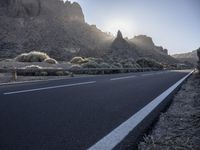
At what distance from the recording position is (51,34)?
→ 92750 millimetres

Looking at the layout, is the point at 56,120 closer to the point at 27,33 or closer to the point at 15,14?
the point at 27,33

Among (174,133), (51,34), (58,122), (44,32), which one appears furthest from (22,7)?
(174,133)

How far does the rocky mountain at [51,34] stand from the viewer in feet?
261

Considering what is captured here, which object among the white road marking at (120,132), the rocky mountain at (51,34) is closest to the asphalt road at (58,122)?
the white road marking at (120,132)

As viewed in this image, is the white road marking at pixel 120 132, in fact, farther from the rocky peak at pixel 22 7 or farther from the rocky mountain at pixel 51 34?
the rocky peak at pixel 22 7

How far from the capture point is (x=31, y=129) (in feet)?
13.0

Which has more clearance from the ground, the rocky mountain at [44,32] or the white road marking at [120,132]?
the rocky mountain at [44,32]

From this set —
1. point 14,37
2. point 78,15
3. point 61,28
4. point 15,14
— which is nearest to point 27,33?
point 14,37

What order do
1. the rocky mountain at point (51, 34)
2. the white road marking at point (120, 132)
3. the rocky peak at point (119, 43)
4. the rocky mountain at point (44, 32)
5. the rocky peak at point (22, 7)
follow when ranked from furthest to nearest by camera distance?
A: 1. the rocky peak at point (22, 7)
2. the rocky peak at point (119, 43)
3. the rocky mountain at point (51, 34)
4. the rocky mountain at point (44, 32)
5. the white road marking at point (120, 132)

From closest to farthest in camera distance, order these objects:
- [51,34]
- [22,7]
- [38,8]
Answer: [51,34] → [22,7] → [38,8]

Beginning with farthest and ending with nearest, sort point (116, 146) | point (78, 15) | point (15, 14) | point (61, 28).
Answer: point (78, 15) → point (15, 14) → point (61, 28) → point (116, 146)

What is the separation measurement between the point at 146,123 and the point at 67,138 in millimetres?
1586

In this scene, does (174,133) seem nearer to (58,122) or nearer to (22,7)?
(58,122)

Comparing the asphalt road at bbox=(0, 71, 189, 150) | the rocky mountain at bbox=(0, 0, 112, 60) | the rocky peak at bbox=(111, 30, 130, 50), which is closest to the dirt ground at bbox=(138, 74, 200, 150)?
the asphalt road at bbox=(0, 71, 189, 150)
